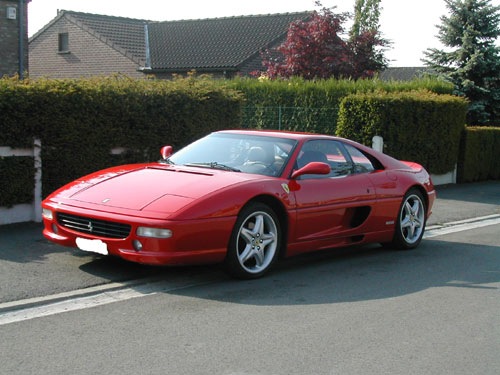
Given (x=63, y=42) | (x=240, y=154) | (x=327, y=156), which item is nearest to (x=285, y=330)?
(x=240, y=154)

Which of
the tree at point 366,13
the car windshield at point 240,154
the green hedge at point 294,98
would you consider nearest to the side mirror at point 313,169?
the car windshield at point 240,154

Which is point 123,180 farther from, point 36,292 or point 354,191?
point 354,191

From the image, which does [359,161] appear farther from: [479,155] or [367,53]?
[367,53]

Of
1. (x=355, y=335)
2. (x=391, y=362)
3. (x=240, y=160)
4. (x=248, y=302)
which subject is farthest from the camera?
(x=240, y=160)

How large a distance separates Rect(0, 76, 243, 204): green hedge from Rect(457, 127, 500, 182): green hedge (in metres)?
9.19

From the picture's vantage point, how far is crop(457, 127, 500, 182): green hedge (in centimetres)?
1852

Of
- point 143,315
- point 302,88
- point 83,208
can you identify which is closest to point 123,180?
point 83,208

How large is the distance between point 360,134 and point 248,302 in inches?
413

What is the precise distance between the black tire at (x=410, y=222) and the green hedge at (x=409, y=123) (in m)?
6.91

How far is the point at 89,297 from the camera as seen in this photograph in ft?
19.5

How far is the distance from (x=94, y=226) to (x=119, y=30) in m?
31.3

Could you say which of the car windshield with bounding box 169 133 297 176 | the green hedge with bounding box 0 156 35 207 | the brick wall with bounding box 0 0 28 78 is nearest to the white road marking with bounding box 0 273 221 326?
the car windshield with bounding box 169 133 297 176

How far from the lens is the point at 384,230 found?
27.3 feet

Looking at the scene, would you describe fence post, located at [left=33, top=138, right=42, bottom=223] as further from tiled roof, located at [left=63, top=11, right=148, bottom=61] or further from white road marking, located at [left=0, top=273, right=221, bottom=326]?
tiled roof, located at [left=63, top=11, right=148, bottom=61]
